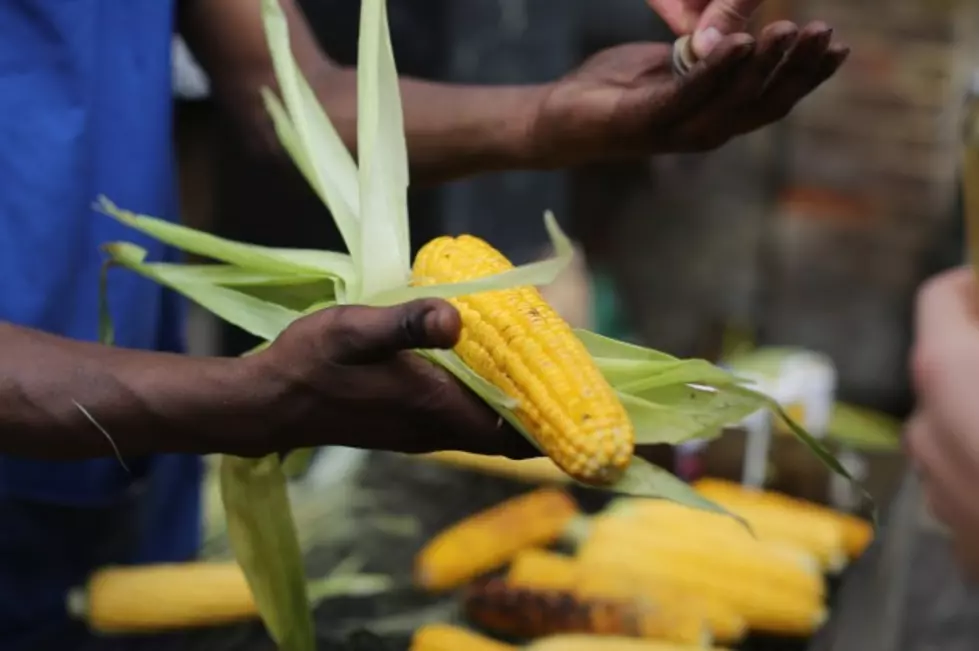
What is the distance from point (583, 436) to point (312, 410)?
15 centimetres

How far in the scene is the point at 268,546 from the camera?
0.83 meters

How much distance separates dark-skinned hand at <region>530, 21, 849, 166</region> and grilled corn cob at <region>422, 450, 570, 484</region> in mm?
540

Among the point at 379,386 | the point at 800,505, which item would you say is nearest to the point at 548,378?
the point at 379,386

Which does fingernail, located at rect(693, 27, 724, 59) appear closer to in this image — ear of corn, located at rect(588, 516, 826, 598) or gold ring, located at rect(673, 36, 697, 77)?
gold ring, located at rect(673, 36, 697, 77)

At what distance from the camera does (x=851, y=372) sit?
262 centimetres

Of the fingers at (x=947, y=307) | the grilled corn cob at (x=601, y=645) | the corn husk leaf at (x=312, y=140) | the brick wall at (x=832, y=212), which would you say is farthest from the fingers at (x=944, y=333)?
the brick wall at (x=832, y=212)

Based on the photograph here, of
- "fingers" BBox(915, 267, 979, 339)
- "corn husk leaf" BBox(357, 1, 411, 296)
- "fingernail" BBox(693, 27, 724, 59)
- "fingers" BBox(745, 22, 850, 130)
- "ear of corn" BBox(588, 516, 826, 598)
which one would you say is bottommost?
"ear of corn" BBox(588, 516, 826, 598)

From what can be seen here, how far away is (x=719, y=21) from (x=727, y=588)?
0.59 metres

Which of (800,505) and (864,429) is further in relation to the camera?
(864,429)

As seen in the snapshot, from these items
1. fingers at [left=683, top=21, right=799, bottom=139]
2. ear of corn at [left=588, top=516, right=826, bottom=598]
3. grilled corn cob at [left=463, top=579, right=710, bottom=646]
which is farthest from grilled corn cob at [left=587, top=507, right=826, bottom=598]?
fingers at [left=683, top=21, right=799, bottom=139]

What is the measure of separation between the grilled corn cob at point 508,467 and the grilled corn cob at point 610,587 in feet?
0.57

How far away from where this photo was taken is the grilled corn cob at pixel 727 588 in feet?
3.49

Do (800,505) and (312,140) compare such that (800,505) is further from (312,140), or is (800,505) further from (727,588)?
(312,140)

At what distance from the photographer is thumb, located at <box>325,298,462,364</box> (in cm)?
52
